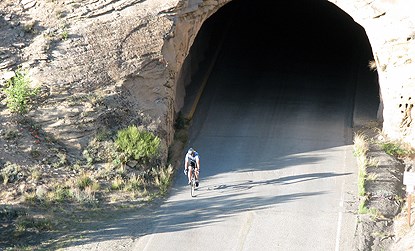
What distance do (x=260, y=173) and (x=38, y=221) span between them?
6153 millimetres

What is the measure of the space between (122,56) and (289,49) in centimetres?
1037

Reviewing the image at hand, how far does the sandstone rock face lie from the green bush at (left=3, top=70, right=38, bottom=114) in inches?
13.1

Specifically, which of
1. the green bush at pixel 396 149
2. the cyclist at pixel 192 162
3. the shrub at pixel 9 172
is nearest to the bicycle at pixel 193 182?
the cyclist at pixel 192 162

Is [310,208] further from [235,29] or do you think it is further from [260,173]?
[235,29]

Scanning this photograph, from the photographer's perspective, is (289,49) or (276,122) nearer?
(276,122)

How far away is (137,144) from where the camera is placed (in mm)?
21047

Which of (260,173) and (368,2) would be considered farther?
(368,2)

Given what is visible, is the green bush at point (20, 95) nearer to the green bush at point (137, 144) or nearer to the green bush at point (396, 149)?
the green bush at point (137, 144)

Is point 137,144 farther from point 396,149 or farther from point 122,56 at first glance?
point 396,149

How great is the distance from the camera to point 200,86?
2772 centimetres

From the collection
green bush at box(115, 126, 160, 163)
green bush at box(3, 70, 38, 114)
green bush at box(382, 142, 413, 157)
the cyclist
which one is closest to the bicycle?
the cyclist

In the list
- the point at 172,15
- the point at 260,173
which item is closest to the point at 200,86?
the point at 172,15

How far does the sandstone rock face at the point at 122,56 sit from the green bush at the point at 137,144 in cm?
66

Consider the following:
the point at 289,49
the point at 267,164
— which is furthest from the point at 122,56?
the point at 289,49
